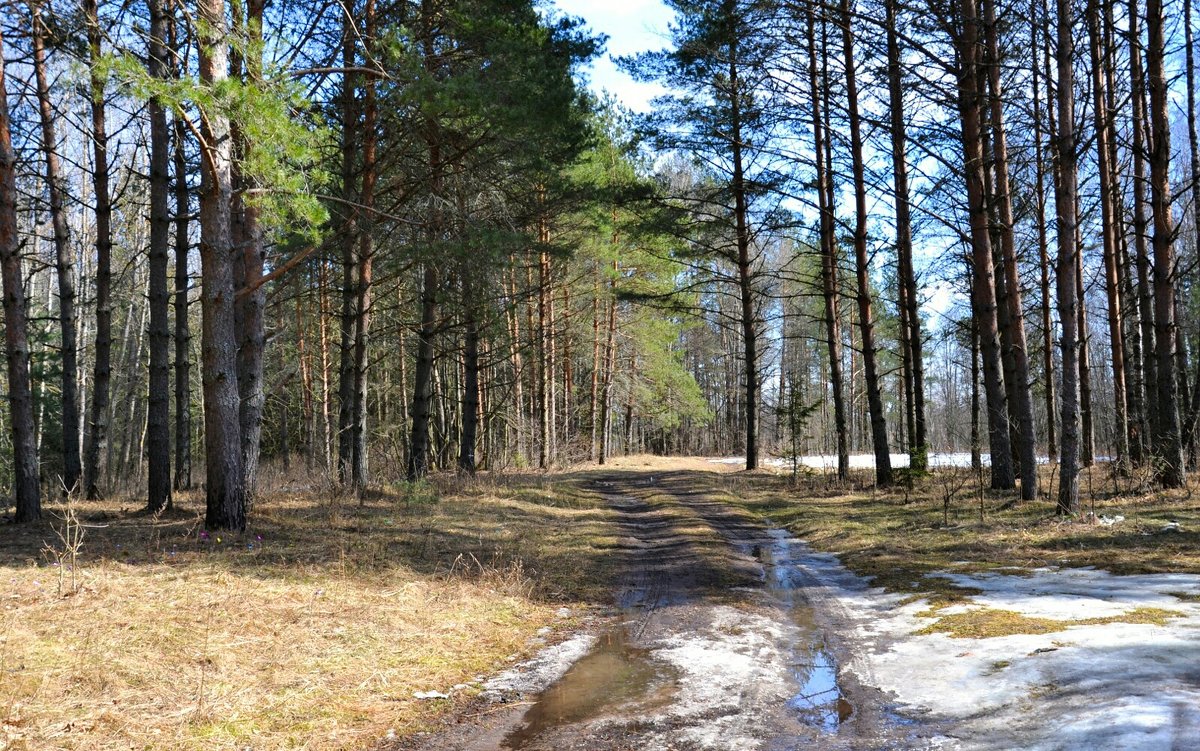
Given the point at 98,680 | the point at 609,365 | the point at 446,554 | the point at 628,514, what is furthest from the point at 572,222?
the point at 98,680

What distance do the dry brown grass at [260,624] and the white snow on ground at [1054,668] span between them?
2761 millimetres

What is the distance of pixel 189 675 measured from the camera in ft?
13.9

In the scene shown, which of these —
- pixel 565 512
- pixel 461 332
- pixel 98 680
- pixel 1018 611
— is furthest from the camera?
pixel 461 332

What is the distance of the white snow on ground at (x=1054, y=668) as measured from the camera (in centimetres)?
334

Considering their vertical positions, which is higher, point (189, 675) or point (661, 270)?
point (661, 270)

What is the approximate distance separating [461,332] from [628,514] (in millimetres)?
7413

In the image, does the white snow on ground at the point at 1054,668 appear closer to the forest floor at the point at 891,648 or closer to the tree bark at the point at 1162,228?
the forest floor at the point at 891,648

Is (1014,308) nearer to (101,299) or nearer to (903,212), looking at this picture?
(903,212)

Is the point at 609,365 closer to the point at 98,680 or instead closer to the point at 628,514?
the point at 628,514

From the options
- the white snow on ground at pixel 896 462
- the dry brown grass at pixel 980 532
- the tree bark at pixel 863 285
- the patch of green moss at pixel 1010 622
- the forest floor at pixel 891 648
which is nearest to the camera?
the forest floor at pixel 891 648

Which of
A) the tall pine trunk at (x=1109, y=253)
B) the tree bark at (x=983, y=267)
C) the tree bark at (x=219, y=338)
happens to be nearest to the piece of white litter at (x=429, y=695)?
the tree bark at (x=219, y=338)

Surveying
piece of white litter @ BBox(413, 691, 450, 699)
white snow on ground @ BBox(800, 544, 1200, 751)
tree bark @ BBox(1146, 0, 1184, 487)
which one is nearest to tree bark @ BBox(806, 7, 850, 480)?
tree bark @ BBox(1146, 0, 1184, 487)

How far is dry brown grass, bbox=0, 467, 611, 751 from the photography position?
3.73m

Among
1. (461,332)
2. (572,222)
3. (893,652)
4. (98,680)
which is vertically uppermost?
(572,222)
